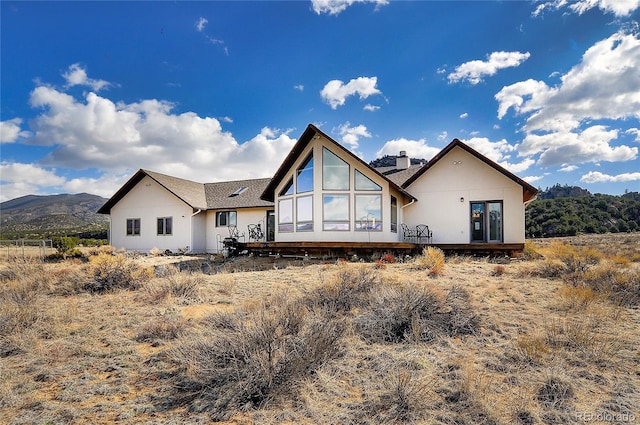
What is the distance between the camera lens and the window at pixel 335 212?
16.2 metres

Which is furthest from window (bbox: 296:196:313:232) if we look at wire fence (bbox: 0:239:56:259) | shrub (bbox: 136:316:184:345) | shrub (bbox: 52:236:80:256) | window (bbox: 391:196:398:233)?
wire fence (bbox: 0:239:56:259)

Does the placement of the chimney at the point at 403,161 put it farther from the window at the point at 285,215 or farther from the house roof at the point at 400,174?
the window at the point at 285,215

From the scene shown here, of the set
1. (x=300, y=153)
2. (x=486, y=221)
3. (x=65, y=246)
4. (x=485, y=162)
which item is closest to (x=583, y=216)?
(x=486, y=221)

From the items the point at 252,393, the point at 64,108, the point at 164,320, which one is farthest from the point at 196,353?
the point at 64,108

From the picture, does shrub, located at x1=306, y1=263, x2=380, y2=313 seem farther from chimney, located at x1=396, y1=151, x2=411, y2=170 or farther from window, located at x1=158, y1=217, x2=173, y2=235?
window, located at x1=158, y1=217, x2=173, y2=235

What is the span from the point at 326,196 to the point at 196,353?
12007mm

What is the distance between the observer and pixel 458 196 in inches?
699

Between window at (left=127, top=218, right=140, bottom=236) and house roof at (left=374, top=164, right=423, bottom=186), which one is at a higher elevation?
house roof at (left=374, top=164, right=423, bottom=186)

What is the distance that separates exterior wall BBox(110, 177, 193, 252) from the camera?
23156 mm

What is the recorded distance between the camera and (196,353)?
15.1 ft

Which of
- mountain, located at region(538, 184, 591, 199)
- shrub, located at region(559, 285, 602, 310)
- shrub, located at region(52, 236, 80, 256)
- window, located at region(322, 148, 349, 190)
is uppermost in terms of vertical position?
mountain, located at region(538, 184, 591, 199)

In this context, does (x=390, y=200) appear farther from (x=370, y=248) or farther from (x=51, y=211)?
(x=51, y=211)

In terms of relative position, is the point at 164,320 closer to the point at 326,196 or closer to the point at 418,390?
the point at 418,390

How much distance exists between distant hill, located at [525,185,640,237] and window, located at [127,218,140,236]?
37231 mm
